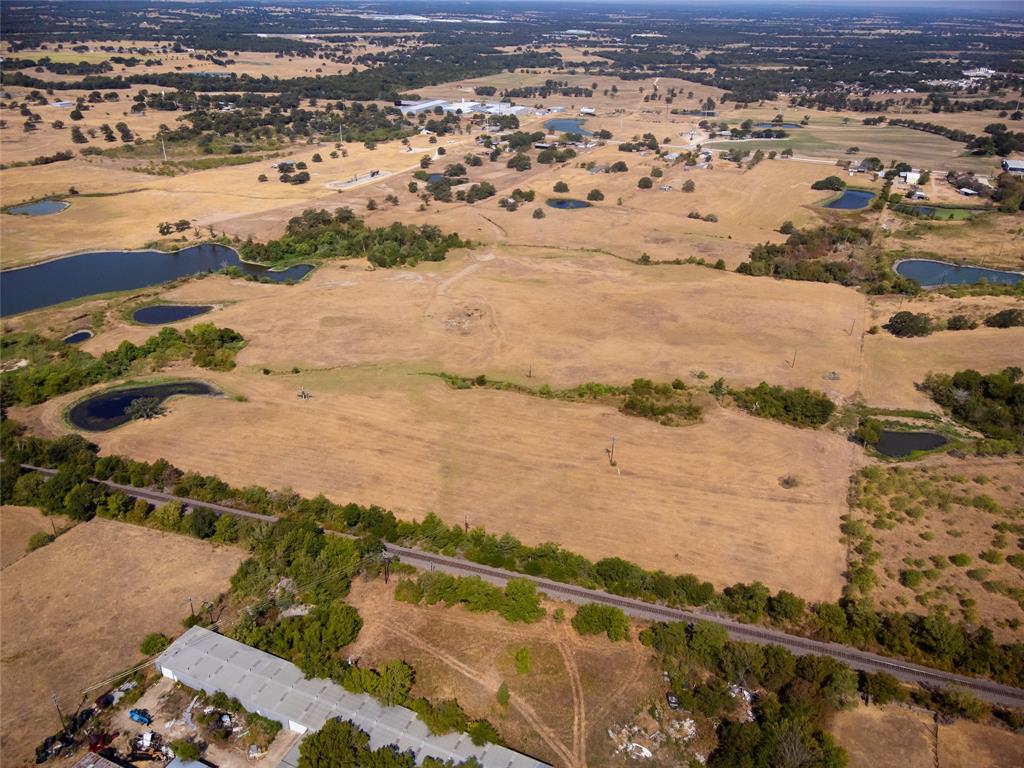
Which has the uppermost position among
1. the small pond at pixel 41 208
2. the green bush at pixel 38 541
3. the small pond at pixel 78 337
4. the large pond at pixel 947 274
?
the small pond at pixel 41 208

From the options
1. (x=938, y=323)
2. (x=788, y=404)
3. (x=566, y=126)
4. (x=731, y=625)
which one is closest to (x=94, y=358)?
(x=731, y=625)

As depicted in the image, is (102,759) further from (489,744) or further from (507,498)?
(507,498)

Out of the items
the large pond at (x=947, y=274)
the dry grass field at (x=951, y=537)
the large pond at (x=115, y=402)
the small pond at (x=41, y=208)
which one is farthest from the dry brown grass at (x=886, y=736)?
the small pond at (x=41, y=208)

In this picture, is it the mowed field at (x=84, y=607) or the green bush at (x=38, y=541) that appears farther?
the green bush at (x=38, y=541)

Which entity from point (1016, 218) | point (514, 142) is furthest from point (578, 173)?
point (1016, 218)

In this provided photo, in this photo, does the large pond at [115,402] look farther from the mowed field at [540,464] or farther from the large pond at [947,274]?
the large pond at [947,274]

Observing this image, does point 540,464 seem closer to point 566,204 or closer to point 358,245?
point 358,245

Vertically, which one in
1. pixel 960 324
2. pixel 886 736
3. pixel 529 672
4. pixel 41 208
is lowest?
pixel 529 672
